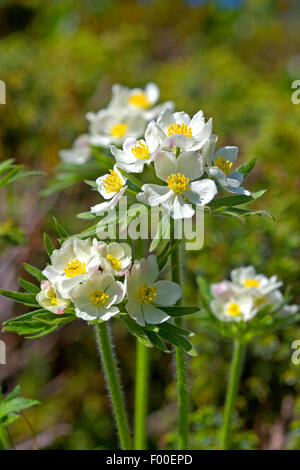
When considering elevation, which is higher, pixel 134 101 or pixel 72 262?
pixel 134 101

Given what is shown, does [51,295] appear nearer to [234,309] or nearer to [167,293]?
[167,293]

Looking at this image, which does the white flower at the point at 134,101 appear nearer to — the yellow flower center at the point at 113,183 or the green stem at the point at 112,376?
the yellow flower center at the point at 113,183

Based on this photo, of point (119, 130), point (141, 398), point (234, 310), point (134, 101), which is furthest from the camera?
point (134, 101)

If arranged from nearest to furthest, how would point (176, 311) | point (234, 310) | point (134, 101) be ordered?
point (176, 311)
point (234, 310)
point (134, 101)

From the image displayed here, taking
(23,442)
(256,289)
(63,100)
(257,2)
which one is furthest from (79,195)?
(257,2)

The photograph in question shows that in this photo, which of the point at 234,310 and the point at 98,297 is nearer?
the point at 98,297

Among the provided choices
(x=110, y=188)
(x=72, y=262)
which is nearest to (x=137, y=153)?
(x=110, y=188)

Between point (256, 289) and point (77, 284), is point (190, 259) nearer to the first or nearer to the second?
point (256, 289)

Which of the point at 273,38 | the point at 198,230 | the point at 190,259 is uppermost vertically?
the point at 273,38
